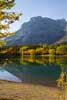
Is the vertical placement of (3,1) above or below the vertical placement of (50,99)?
above

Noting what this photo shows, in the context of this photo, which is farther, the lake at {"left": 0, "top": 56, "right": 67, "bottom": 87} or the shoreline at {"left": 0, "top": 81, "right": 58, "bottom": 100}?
the lake at {"left": 0, "top": 56, "right": 67, "bottom": 87}

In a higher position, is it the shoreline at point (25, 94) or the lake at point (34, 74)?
the shoreline at point (25, 94)

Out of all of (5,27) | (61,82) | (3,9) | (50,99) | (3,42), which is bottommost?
(50,99)

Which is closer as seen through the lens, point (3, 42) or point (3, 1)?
point (3, 1)

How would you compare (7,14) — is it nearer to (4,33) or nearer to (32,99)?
(4,33)

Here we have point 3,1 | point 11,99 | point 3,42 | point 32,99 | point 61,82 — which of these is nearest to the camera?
point 61,82

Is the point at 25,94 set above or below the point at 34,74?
above

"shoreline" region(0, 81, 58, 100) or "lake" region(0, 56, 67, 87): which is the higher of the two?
"shoreline" region(0, 81, 58, 100)

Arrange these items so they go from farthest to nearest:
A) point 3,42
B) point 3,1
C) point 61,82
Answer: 1. point 3,42
2. point 3,1
3. point 61,82

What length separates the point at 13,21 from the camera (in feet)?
53.6

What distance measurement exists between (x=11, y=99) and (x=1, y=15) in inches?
448

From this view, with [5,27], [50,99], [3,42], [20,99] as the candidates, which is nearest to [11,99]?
[20,99]

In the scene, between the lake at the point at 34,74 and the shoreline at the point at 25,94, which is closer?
the shoreline at the point at 25,94

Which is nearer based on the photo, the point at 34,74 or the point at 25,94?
the point at 25,94
